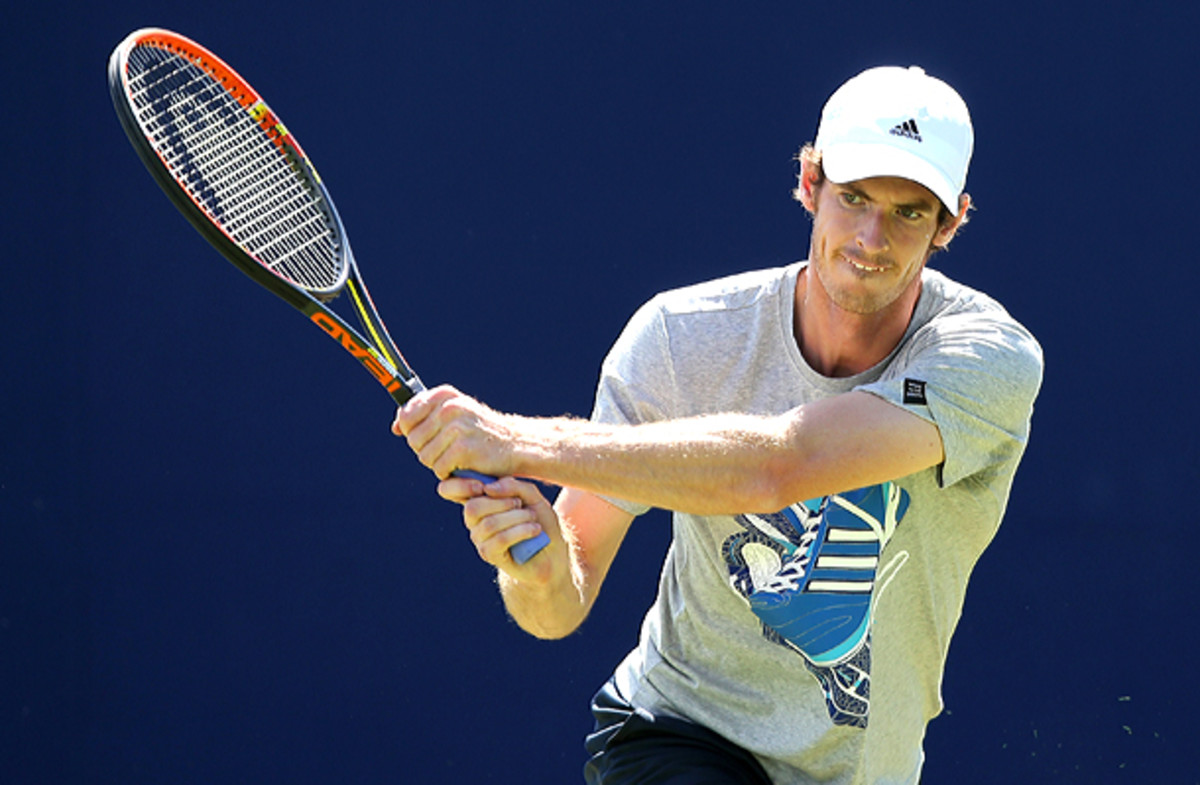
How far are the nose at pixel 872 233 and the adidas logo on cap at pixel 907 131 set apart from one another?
13cm

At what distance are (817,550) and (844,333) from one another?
38 cm

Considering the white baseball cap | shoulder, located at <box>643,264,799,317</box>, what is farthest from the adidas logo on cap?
shoulder, located at <box>643,264,799,317</box>

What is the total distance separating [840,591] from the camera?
8.07 ft

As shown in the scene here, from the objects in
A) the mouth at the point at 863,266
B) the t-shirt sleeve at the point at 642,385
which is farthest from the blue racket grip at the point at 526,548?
the mouth at the point at 863,266

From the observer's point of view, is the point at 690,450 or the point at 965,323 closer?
the point at 690,450

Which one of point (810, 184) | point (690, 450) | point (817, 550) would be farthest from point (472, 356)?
point (690, 450)

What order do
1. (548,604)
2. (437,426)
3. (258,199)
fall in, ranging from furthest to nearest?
(258,199)
(548,604)
(437,426)

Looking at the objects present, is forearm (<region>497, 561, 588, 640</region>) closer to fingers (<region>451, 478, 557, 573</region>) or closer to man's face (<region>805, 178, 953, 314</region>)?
fingers (<region>451, 478, 557, 573</region>)

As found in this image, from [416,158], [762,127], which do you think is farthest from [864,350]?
[416,158]

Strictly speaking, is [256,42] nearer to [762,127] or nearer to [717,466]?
[762,127]

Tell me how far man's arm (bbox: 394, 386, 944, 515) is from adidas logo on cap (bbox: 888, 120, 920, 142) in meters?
0.44

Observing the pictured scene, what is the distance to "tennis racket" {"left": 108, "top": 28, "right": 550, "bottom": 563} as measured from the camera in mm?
2352

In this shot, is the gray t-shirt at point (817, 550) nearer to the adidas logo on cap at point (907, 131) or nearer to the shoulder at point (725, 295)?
the shoulder at point (725, 295)

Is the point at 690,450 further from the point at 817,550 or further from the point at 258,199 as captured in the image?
the point at 258,199
